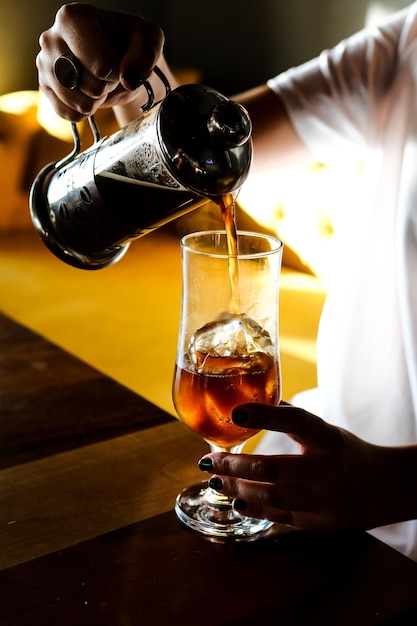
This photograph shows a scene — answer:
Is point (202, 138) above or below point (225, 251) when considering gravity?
above

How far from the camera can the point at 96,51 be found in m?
0.84

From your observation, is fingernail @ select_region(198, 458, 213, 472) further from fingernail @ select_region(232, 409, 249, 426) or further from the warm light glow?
Result: the warm light glow

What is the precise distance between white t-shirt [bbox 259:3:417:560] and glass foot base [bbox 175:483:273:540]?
44 cm

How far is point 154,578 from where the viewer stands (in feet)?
2.17

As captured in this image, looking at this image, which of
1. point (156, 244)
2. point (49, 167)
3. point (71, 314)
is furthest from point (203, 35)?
point (49, 167)

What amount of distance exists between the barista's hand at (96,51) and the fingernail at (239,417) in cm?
38

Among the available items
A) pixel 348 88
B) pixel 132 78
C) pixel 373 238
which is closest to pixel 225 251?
pixel 132 78

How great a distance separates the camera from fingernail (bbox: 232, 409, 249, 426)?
0.69m

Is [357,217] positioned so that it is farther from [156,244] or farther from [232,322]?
[156,244]

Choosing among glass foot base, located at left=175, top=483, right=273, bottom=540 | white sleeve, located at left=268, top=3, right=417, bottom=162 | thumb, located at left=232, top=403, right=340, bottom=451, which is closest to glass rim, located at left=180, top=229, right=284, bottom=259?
thumb, located at left=232, top=403, right=340, bottom=451

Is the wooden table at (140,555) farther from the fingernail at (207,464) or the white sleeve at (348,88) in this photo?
the white sleeve at (348,88)

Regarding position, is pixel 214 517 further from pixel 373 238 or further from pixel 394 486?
pixel 373 238

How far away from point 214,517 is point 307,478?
100 mm

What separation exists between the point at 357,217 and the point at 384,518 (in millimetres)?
691
